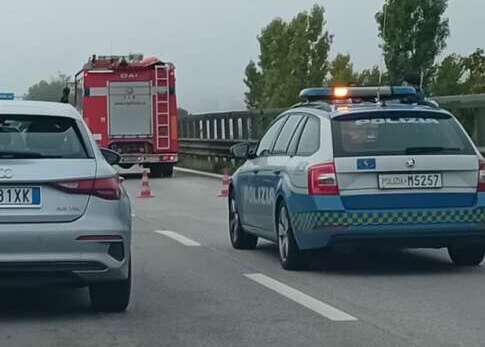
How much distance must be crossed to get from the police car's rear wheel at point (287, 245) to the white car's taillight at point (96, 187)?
2.92 meters

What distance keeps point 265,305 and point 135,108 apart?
79.9ft

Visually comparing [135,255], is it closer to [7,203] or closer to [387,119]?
[387,119]

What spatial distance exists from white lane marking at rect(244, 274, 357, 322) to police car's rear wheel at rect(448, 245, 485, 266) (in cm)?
186

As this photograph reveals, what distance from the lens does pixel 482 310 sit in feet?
29.9

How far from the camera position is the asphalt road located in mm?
8055

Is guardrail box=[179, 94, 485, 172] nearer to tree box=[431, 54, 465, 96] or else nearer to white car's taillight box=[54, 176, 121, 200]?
tree box=[431, 54, 465, 96]

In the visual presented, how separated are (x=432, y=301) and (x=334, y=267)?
92.1 inches

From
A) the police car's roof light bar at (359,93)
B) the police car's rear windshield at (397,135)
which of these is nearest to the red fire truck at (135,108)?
the police car's roof light bar at (359,93)

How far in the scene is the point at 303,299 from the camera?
31.7 ft

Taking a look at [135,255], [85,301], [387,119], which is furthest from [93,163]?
[135,255]

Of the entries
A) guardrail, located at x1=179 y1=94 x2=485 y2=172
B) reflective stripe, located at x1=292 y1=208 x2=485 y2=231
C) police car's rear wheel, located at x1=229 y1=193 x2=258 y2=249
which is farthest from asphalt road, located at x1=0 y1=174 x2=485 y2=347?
guardrail, located at x1=179 y1=94 x2=485 y2=172

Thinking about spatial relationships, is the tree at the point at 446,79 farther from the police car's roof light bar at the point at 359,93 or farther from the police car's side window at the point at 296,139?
the police car's side window at the point at 296,139

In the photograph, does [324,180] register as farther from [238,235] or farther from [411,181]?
[238,235]

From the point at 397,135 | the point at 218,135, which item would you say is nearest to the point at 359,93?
the point at 397,135
